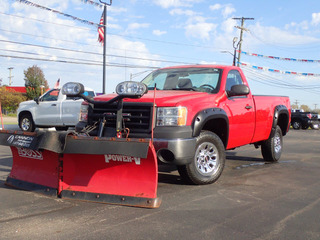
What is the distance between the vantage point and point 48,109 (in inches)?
505

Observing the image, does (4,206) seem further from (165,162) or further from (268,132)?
(268,132)

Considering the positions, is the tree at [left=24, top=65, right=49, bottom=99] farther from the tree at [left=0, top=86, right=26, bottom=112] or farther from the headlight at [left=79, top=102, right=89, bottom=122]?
the headlight at [left=79, top=102, right=89, bottom=122]

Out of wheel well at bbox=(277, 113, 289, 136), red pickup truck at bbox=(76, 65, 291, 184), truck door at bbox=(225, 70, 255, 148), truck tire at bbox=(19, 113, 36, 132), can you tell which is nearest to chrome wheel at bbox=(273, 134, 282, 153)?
wheel well at bbox=(277, 113, 289, 136)

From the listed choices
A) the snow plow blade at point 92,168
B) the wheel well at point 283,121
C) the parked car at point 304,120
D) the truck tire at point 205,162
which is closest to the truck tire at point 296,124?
the parked car at point 304,120

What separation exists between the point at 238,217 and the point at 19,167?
10.3ft

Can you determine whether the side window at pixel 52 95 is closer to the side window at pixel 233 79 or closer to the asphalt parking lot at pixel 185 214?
the asphalt parking lot at pixel 185 214

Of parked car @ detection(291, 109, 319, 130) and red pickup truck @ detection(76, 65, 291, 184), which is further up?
red pickup truck @ detection(76, 65, 291, 184)

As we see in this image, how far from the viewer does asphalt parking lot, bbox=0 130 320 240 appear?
326 centimetres

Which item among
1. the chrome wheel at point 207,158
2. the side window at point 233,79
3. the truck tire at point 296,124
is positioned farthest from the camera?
the truck tire at point 296,124

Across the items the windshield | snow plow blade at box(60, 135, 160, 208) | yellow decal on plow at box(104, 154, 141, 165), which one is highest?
the windshield

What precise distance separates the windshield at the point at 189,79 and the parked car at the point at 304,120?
21543 millimetres

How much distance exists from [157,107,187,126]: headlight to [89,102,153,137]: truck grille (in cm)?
15

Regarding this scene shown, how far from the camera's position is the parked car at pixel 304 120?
25.3 meters

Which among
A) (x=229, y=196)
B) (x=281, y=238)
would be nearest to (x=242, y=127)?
(x=229, y=196)
